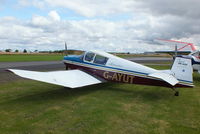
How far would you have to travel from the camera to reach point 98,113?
4.97m

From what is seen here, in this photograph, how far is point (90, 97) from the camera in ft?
22.0

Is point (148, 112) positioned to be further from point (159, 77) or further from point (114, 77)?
point (114, 77)

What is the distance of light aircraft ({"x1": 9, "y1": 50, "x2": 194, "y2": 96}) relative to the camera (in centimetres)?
639

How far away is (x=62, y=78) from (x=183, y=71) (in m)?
4.54

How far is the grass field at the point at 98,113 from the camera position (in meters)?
4.04

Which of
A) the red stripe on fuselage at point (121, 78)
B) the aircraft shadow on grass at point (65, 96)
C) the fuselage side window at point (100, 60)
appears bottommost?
the aircraft shadow on grass at point (65, 96)

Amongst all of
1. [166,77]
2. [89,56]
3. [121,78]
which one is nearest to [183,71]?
[166,77]

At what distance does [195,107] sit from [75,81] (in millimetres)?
4214

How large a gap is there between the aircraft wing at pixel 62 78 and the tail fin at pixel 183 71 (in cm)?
324

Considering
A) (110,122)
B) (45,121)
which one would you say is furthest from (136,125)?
(45,121)

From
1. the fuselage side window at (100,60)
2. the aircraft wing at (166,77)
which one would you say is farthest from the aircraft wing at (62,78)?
the aircraft wing at (166,77)

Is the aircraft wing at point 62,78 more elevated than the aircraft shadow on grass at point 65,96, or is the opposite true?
the aircraft wing at point 62,78

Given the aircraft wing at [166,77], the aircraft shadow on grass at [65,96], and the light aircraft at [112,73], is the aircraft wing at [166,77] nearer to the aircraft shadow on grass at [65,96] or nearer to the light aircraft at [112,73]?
the light aircraft at [112,73]

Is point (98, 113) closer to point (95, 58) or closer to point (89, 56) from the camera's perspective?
point (95, 58)
